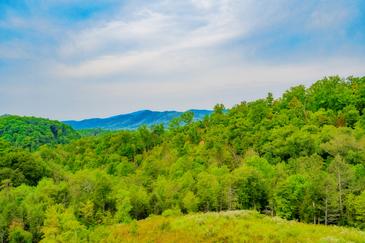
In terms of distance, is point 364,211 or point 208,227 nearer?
point 208,227

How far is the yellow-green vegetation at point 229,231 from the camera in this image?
34.5 metres

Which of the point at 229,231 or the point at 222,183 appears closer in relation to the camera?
the point at 229,231

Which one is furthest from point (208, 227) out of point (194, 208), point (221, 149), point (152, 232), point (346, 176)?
point (221, 149)

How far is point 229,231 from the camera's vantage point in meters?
37.5

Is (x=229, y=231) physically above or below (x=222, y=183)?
below

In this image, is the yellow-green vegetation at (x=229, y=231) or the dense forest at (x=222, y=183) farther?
the dense forest at (x=222, y=183)

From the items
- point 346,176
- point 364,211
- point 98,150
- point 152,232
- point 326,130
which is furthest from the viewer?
point 98,150

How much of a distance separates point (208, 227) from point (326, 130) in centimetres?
5005

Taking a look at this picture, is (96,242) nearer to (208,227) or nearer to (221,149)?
(208,227)

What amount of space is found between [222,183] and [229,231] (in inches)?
786

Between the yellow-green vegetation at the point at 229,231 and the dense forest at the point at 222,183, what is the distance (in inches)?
78.7

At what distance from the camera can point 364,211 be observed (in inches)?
1764

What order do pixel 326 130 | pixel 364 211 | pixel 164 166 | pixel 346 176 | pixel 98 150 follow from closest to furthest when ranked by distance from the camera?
pixel 364 211
pixel 346 176
pixel 326 130
pixel 164 166
pixel 98 150

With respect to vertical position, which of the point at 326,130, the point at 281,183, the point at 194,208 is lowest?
the point at 194,208
